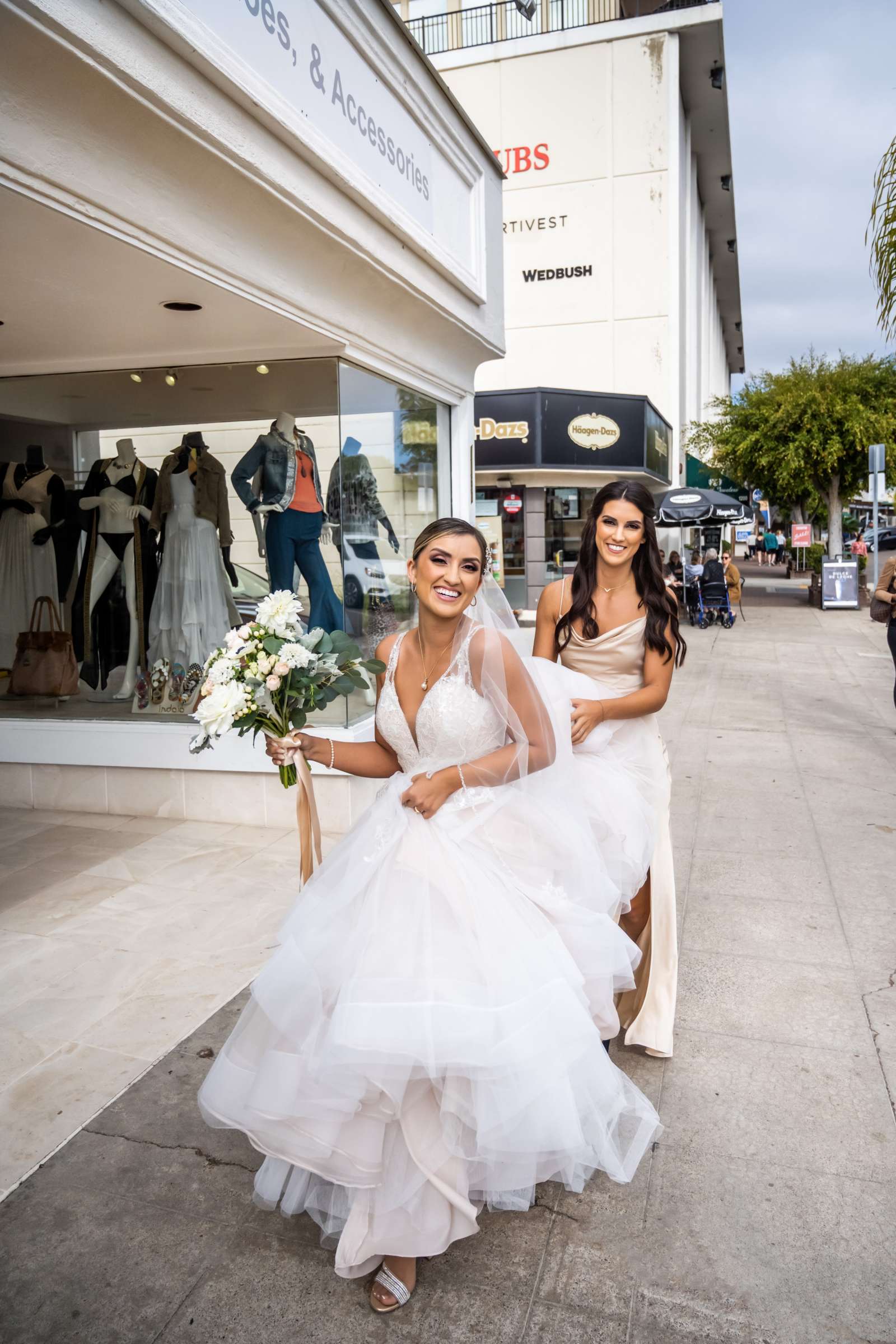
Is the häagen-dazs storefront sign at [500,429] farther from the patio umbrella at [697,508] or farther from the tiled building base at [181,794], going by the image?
the tiled building base at [181,794]

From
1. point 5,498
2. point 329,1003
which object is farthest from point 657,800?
point 5,498

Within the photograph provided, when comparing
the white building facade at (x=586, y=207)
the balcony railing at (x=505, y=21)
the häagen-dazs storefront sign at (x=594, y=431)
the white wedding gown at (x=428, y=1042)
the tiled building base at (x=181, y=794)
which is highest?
the balcony railing at (x=505, y=21)

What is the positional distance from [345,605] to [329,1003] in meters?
4.08

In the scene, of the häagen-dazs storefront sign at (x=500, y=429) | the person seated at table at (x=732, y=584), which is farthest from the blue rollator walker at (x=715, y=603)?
the häagen-dazs storefront sign at (x=500, y=429)

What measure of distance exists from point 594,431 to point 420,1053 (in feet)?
62.4

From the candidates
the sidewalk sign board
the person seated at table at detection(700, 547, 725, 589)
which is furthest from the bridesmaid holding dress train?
the sidewalk sign board

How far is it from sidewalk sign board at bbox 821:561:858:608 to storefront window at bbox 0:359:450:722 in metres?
16.2

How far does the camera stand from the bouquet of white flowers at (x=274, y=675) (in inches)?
101

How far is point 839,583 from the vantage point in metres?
20.9

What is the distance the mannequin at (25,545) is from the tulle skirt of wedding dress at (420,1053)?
5.22 meters

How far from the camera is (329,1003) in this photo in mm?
2201

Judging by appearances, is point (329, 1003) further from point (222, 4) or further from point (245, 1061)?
point (222, 4)

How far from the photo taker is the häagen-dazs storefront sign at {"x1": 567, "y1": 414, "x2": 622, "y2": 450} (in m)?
19.7

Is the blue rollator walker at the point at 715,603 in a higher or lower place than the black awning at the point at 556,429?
lower
